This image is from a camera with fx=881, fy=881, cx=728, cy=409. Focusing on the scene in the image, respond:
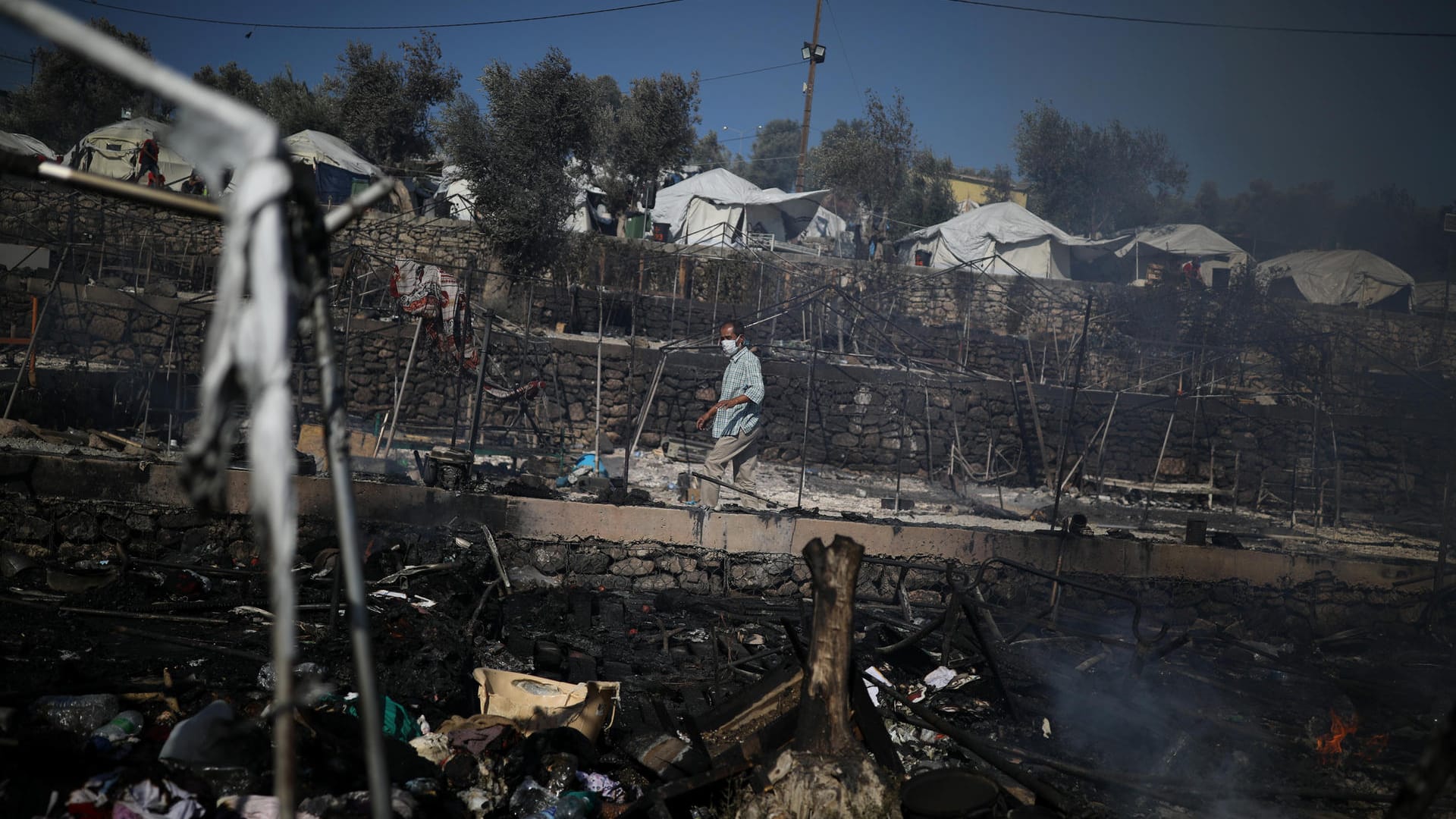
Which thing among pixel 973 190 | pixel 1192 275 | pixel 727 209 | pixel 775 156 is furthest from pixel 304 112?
pixel 775 156

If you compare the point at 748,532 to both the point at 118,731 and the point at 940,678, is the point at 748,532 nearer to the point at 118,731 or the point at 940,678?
the point at 940,678

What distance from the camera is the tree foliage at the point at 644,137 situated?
2558 cm

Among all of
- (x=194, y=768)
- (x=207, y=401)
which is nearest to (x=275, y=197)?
(x=207, y=401)

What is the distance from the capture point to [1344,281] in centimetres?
2450

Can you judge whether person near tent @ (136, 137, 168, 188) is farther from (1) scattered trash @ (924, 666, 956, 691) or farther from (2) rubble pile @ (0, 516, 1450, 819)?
(1) scattered trash @ (924, 666, 956, 691)

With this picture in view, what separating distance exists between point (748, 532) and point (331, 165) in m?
17.8

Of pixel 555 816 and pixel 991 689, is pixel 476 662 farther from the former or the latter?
pixel 991 689

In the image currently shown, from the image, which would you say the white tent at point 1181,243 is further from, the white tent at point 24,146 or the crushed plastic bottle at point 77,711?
the crushed plastic bottle at point 77,711

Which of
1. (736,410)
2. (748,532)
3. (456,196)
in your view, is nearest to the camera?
(748,532)

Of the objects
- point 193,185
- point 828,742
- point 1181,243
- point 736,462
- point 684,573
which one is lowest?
point 684,573

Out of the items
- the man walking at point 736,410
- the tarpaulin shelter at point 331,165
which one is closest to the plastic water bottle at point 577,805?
the man walking at point 736,410

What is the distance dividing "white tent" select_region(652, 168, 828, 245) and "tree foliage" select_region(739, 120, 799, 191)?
34.1 metres

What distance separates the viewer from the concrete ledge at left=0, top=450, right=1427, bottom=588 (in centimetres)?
816

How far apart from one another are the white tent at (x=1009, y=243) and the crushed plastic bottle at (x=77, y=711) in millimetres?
22801
